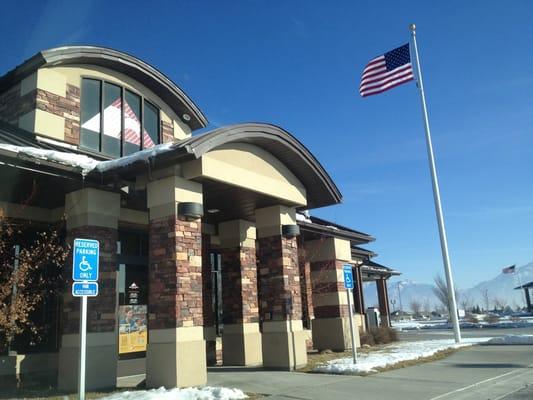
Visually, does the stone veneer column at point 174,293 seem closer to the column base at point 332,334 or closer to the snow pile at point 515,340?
the column base at point 332,334

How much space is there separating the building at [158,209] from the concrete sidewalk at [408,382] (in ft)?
4.19

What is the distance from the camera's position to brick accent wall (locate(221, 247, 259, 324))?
1430 cm

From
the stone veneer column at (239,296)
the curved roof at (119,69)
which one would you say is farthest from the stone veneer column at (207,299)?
the curved roof at (119,69)

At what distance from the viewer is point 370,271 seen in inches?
1087

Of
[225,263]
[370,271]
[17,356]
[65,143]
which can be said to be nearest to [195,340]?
[17,356]

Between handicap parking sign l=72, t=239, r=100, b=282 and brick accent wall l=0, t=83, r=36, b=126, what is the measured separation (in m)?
6.84

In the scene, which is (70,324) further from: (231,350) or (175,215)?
(231,350)

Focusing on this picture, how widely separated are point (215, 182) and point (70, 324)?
4.19m

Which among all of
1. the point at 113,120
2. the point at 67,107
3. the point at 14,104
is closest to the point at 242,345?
the point at 113,120

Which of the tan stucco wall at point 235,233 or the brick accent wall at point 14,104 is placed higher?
the brick accent wall at point 14,104

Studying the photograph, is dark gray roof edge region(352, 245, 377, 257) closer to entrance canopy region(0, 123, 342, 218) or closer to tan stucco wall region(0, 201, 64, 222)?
entrance canopy region(0, 123, 342, 218)

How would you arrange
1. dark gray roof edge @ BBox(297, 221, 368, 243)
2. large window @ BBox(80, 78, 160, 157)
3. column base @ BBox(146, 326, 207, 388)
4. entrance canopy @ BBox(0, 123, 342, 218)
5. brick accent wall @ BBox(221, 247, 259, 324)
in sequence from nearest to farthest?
column base @ BBox(146, 326, 207, 388), entrance canopy @ BBox(0, 123, 342, 218), large window @ BBox(80, 78, 160, 157), brick accent wall @ BBox(221, 247, 259, 324), dark gray roof edge @ BBox(297, 221, 368, 243)

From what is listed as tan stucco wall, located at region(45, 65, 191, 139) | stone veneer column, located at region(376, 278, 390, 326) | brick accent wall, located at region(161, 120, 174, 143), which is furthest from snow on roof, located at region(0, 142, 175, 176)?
stone veneer column, located at region(376, 278, 390, 326)

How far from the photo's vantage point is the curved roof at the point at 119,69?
12734 millimetres
